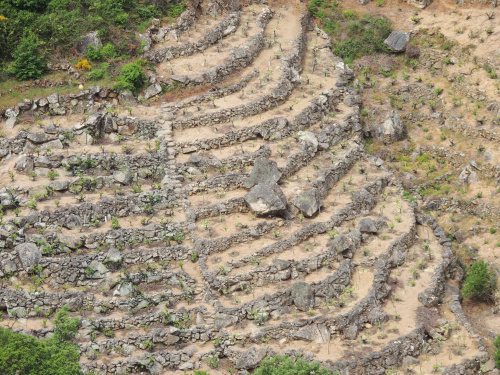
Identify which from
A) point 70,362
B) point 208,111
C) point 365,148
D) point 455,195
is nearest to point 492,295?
point 455,195

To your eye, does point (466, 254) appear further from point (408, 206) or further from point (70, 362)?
point (70, 362)

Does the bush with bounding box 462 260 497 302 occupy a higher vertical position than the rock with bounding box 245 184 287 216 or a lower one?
lower

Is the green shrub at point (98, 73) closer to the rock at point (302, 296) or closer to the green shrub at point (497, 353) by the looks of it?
the rock at point (302, 296)

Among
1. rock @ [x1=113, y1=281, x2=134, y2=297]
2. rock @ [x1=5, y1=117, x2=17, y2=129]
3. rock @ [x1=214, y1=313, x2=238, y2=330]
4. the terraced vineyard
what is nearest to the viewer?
the terraced vineyard

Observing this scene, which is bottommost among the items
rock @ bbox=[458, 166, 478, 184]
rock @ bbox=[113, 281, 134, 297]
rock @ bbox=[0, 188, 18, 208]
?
rock @ bbox=[113, 281, 134, 297]

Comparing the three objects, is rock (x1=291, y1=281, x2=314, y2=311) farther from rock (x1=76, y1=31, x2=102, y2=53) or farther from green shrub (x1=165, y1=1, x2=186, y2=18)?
green shrub (x1=165, y1=1, x2=186, y2=18)

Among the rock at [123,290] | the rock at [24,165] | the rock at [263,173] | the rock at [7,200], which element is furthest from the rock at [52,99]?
the rock at [123,290]

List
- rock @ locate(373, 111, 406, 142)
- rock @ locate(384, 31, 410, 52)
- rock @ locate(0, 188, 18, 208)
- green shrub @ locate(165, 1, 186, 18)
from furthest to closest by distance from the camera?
rock @ locate(384, 31, 410, 52) → green shrub @ locate(165, 1, 186, 18) → rock @ locate(373, 111, 406, 142) → rock @ locate(0, 188, 18, 208)

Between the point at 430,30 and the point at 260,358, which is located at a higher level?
the point at 430,30

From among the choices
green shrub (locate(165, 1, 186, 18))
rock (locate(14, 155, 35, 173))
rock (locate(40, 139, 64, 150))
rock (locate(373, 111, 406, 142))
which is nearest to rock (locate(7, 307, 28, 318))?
rock (locate(14, 155, 35, 173))
